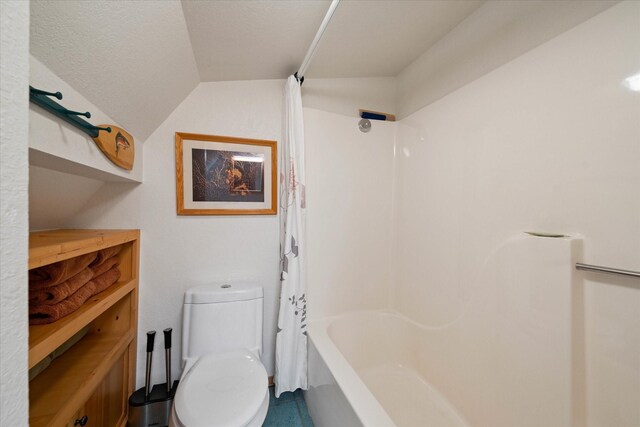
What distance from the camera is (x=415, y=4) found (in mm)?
1218

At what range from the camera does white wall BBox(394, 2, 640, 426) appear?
0.81m

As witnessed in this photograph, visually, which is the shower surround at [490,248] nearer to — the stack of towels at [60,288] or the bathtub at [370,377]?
the bathtub at [370,377]

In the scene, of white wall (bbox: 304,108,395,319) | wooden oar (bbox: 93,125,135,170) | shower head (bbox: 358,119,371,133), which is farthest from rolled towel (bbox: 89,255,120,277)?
shower head (bbox: 358,119,371,133)

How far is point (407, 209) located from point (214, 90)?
159 cm

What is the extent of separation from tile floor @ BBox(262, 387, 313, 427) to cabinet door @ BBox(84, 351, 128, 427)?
0.79 meters

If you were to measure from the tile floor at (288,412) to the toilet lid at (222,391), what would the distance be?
0.46 metres

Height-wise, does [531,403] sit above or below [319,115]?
below

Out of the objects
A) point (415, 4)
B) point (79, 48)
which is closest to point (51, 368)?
point (79, 48)

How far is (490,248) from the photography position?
1.23 metres

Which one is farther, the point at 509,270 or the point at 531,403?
the point at 509,270

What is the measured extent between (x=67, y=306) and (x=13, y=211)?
858mm

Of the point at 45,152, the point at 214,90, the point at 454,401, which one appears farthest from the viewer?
the point at 214,90

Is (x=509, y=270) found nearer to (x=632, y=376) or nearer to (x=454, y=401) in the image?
(x=632, y=376)

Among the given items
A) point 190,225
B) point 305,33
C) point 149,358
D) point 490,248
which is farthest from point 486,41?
point 149,358
